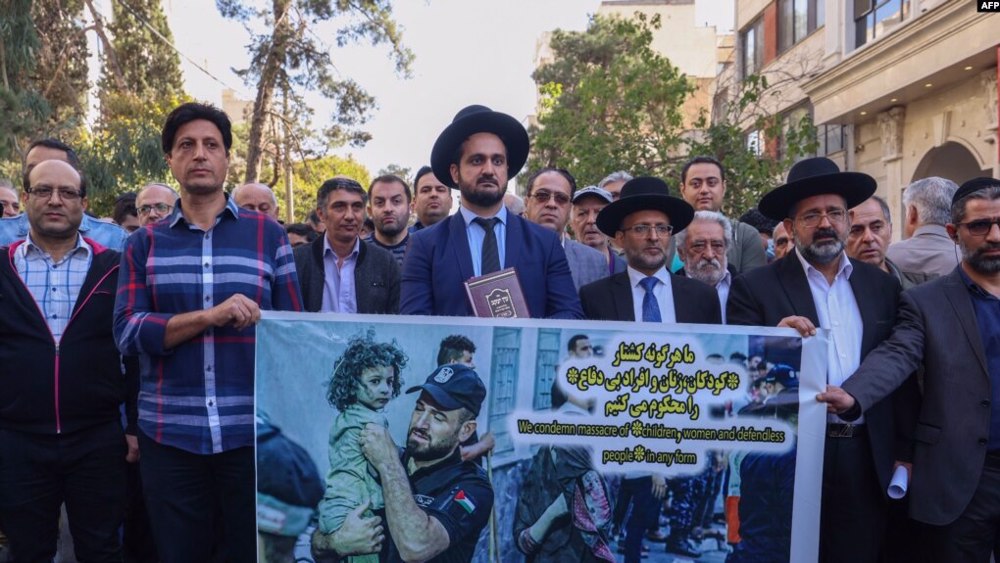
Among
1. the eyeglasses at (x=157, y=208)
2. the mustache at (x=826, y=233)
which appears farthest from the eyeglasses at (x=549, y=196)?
the eyeglasses at (x=157, y=208)

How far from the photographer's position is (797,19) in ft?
66.3

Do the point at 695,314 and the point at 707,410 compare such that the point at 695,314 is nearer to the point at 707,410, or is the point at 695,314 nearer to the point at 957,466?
the point at 707,410

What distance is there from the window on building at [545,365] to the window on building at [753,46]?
20.5m

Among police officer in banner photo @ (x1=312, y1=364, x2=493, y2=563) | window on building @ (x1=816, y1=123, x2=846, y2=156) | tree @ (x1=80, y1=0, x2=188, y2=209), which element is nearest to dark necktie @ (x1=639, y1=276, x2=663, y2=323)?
police officer in banner photo @ (x1=312, y1=364, x2=493, y2=563)

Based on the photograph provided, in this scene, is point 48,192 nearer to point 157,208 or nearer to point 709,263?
point 157,208

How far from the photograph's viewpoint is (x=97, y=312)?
14.0 ft

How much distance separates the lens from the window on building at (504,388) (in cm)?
352

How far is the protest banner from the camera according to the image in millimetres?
3531

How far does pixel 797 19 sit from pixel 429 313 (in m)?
19.0

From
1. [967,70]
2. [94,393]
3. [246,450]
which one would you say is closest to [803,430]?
[246,450]

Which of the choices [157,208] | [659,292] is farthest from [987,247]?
[157,208]

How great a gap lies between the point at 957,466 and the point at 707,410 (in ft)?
3.73

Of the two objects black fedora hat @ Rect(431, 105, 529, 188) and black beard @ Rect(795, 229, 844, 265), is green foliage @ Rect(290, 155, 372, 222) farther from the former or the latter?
black beard @ Rect(795, 229, 844, 265)

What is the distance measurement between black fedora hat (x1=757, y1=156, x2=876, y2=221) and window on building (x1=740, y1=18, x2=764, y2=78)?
1930cm
